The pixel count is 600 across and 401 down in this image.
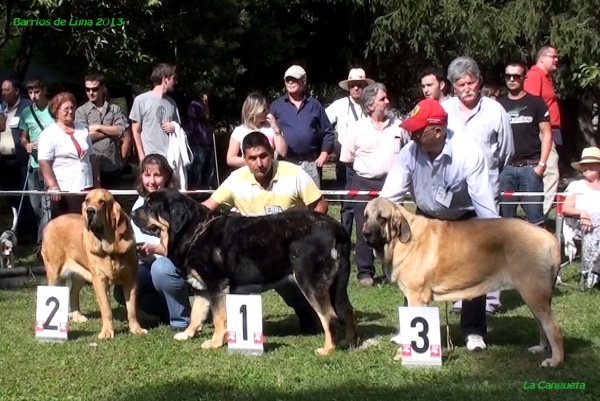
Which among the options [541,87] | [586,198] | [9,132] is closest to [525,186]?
[586,198]

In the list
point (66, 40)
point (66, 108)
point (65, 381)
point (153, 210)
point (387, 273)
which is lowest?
point (65, 381)

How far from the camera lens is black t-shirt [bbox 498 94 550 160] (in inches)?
348

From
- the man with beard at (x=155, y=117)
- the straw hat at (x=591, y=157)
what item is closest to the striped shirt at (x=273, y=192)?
the man with beard at (x=155, y=117)

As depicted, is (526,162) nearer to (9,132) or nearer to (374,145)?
(374,145)

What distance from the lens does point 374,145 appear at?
8.84 metres

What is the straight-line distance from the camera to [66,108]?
8.83 metres

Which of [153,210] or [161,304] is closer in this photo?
[153,210]

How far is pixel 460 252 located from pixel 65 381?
2500mm

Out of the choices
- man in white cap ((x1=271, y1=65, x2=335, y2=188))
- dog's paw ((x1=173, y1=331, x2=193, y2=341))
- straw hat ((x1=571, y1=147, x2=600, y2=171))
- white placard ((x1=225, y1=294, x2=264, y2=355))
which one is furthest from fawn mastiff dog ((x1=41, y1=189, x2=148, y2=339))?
straw hat ((x1=571, y1=147, x2=600, y2=171))

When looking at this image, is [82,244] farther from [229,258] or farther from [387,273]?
[387,273]

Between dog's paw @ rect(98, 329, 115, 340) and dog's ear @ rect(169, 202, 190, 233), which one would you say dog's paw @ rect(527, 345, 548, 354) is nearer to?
dog's ear @ rect(169, 202, 190, 233)

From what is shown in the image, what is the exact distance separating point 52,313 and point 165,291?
864 millimetres

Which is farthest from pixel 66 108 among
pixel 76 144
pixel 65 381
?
pixel 65 381

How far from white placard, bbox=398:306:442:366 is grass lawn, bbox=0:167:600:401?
9cm
